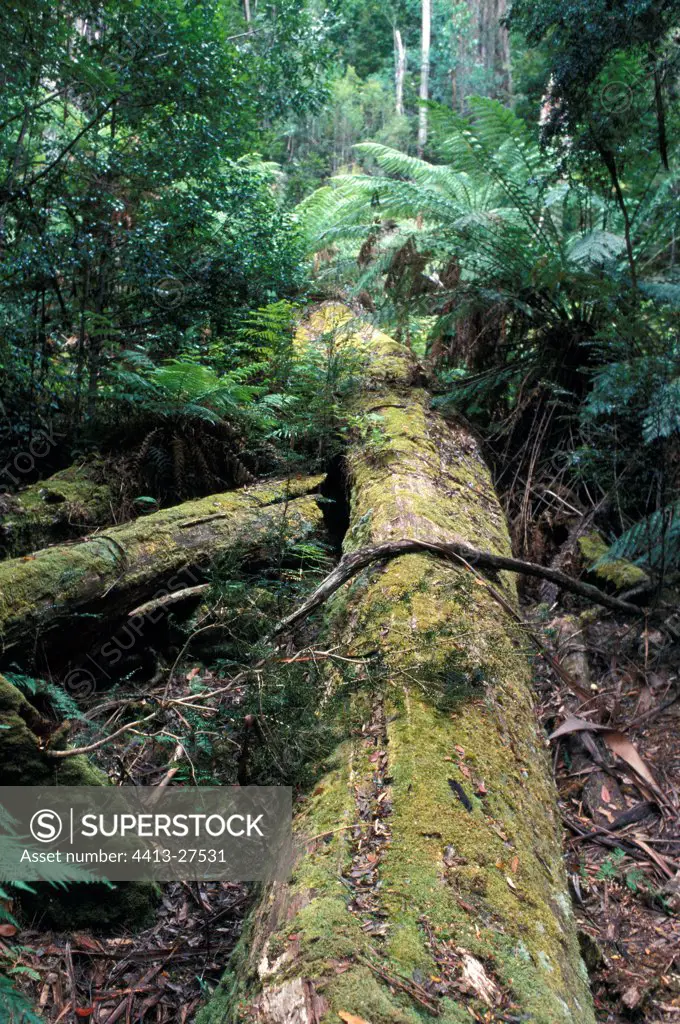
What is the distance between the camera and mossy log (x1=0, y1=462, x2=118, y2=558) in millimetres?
3484

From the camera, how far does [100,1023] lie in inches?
62.5

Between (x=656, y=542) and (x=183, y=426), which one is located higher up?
(x=183, y=426)

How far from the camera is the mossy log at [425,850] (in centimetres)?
132

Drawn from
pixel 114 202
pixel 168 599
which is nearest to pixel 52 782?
pixel 168 599

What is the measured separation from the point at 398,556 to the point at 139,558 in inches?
49.0

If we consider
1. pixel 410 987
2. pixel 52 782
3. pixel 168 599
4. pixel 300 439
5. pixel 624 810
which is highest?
pixel 300 439

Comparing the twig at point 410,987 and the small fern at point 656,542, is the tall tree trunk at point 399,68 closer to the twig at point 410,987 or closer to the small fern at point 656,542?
the small fern at point 656,542

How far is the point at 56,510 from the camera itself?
369 cm

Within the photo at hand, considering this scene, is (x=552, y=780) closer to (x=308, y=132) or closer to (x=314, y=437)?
(x=314, y=437)

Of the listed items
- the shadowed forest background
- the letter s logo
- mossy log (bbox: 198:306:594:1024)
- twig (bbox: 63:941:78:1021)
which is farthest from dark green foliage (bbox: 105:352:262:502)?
twig (bbox: 63:941:78:1021)

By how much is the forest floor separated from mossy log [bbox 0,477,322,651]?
1.57 ft

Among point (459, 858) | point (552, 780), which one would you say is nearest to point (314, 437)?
point (552, 780)

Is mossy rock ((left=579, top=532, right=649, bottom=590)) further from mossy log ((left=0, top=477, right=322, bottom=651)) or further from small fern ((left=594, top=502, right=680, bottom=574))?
mossy log ((left=0, top=477, right=322, bottom=651))

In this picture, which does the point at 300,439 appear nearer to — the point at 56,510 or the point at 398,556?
the point at 56,510
